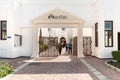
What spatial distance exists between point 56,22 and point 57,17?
0.49 metres

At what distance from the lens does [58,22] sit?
26.1 m

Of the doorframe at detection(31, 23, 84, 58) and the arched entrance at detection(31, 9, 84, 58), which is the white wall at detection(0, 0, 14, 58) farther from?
the doorframe at detection(31, 23, 84, 58)

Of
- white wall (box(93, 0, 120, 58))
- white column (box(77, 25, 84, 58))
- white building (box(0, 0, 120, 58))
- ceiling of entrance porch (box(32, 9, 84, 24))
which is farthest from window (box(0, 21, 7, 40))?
white wall (box(93, 0, 120, 58))

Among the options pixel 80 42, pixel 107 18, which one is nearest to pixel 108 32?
pixel 107 18

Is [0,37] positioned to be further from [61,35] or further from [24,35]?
[61,35]

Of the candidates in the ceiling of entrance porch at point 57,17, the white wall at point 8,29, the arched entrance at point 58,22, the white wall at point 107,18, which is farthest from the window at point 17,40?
the white wall at point 107,18

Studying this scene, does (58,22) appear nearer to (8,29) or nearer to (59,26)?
(59,26)

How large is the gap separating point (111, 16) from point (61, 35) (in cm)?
3411

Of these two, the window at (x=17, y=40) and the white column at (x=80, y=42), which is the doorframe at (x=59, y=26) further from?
the window at (x=17, y=40)

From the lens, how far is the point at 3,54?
23688mm

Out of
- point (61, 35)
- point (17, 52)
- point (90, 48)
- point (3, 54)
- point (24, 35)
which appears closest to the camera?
point (3, 54)

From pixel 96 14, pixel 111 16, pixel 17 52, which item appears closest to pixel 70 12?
pixel 96 14

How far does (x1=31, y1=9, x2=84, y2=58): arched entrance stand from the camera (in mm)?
26047

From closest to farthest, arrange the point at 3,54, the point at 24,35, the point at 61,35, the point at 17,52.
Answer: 1. the point at 3,54
2. the point at 17,52
3. the point at 24,35
4. the point at 61,35
